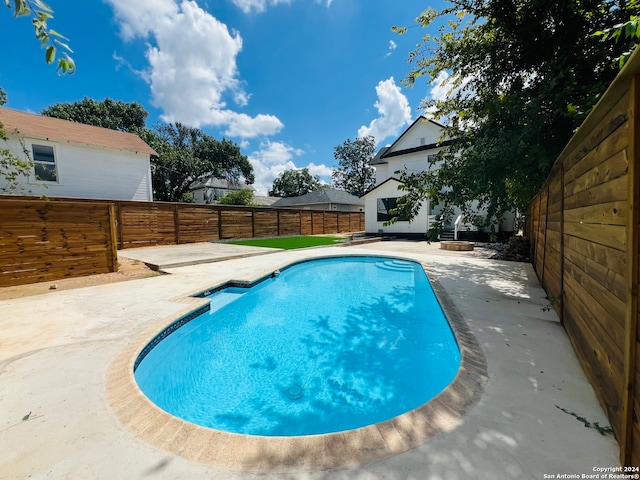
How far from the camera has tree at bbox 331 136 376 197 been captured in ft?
154

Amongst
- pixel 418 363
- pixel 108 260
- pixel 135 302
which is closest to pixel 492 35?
pixel 418 363

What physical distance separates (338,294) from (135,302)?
4.52 meters

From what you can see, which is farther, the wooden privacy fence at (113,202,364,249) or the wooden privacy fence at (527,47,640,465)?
the wooden privacy fence at (113,202,364,249)

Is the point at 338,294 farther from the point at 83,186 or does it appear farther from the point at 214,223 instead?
the point at 83,186

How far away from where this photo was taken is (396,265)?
10195 millimetres

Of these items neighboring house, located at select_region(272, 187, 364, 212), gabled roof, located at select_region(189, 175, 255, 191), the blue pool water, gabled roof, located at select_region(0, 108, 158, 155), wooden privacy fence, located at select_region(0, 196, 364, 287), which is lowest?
the blue pool water

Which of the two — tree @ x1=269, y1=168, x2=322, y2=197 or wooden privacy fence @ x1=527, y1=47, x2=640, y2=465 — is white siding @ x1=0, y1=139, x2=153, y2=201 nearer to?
wooden privacy fence @ x1=527, y1=47, x2=640, y2=465

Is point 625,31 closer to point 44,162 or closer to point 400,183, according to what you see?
point 400,183

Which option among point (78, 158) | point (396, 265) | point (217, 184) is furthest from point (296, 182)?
point (396, 265)

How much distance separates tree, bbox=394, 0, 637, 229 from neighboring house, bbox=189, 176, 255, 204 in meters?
32.6

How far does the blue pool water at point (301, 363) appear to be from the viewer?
2.93 meters

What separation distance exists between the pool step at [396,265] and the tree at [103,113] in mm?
29979

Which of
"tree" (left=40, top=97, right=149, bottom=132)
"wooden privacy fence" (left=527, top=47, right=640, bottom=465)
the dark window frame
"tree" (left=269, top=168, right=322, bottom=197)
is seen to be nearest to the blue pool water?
"wooden privacy fence" (left=527, top=47, right=640, bottom=465)

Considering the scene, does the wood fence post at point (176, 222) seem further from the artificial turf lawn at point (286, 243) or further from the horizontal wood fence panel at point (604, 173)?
the horizontal wood fence panel at point (604, 173)
